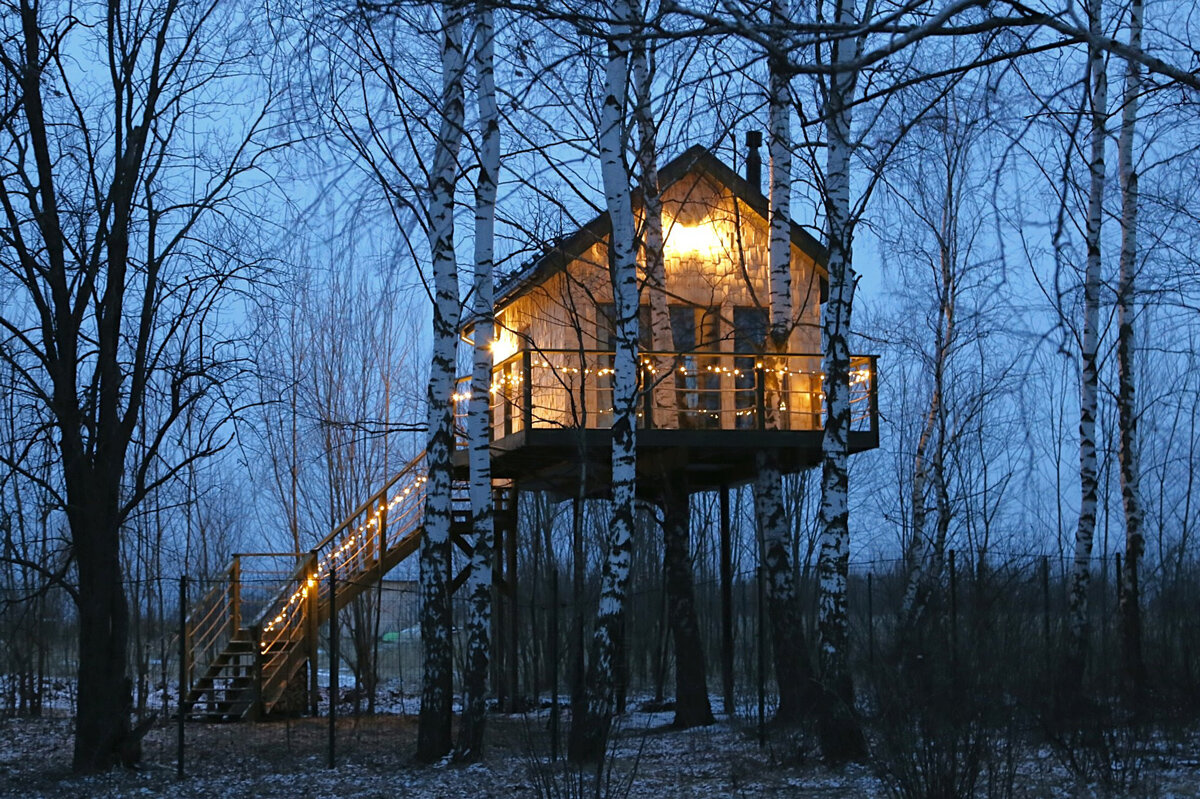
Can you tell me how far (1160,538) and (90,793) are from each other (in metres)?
28.5

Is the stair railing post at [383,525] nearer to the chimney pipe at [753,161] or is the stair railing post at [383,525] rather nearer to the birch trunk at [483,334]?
the birch trunk at [483,334]

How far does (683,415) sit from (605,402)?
1.36m

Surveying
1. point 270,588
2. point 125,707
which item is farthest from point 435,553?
point 270,588

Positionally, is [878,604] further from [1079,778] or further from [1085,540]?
[1079,778]

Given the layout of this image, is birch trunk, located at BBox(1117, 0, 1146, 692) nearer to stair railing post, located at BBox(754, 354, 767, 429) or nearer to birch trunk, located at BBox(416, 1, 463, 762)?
stair railing post, located at BBox(754, 354, 767, 429)

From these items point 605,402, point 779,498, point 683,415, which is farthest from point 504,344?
point 779,498

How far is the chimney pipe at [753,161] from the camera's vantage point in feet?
72.9

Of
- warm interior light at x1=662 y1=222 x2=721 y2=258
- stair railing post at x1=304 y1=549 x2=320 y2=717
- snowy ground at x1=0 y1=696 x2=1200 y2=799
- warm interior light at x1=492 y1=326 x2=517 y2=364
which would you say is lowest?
snowy ground at x1=0 y1=696 x2=1200 y2=799

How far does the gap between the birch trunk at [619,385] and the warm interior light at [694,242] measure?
24.8 ft

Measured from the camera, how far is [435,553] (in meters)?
13.9

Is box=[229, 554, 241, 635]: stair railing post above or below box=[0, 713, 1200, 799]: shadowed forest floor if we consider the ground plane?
above

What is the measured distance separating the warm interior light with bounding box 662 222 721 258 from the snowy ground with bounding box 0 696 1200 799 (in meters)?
8.05

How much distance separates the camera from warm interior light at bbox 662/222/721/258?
69.4ft

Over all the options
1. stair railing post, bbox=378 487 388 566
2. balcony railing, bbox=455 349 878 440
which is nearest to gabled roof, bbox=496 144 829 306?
balcony railing, bbox=455 349 878 440
